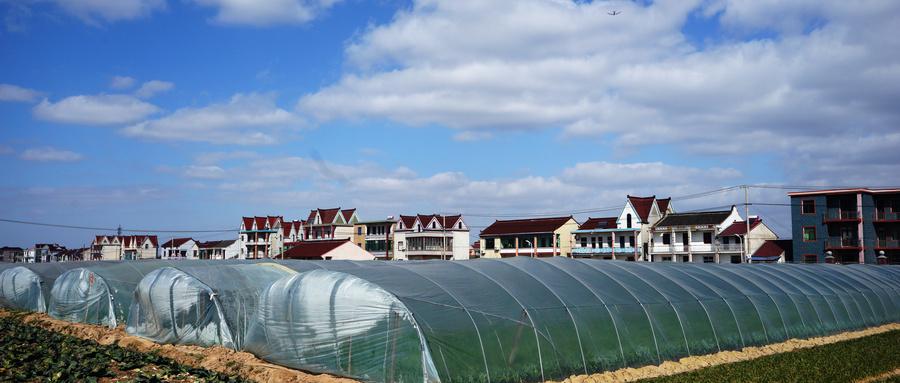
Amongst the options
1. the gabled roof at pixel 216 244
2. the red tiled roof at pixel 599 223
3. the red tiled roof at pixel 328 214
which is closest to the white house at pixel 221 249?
the gabled roof at pixel 216 244

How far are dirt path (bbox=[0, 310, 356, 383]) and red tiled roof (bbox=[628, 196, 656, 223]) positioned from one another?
70.2m

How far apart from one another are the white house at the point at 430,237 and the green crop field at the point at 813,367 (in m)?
76.5

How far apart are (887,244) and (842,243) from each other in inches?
164

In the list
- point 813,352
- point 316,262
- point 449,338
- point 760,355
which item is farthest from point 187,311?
point 813,352

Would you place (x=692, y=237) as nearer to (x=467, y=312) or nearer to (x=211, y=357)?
(x=467, y=312)

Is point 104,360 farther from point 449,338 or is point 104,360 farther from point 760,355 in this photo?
point 760,355

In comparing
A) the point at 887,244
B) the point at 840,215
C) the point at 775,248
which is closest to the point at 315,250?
the point at 775,248

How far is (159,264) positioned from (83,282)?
224 inches

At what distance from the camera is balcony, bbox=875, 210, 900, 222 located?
72.2m

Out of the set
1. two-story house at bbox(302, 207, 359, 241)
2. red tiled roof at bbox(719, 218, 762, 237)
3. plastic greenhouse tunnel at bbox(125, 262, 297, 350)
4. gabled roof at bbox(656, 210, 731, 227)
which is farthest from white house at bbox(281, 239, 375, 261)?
plastic greenhouse tunnel at bbox(125, 262, 297, 350)

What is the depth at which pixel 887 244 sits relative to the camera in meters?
72.2

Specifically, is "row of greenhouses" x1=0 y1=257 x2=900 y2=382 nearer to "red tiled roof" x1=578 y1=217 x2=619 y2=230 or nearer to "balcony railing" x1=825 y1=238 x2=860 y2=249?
"balcony railing" x1=825 y1=238 x2=860 y2=249

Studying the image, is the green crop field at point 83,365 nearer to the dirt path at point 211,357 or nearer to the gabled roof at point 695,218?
the dirt path at point 211,357

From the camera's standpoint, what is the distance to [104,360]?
825 inches
